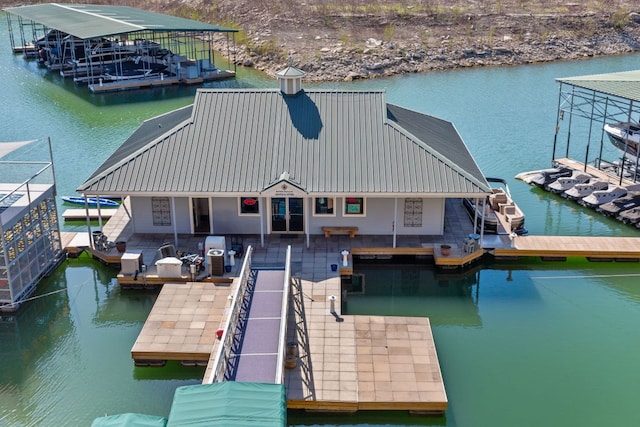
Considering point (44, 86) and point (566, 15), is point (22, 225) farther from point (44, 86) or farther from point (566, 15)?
point (566, 15)

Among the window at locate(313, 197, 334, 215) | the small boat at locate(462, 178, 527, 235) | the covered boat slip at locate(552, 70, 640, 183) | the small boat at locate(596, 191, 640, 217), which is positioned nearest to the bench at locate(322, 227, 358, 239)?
the window at locate(313, 197, 334, 215)

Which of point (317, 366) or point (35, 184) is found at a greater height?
point (35, 184)

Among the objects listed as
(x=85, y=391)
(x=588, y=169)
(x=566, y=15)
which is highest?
(x=566, y=15)

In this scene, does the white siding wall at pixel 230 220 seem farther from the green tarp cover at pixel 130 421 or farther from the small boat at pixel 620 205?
the small boat at pixel 620 205

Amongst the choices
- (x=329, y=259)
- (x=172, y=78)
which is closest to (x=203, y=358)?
(x=329, y=259)

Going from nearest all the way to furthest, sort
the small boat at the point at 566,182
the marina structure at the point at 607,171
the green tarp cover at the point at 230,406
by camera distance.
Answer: the green tarp cover at the point at 230,406
the marina structure at the point at 607,171
the small boat at the point at 566,182

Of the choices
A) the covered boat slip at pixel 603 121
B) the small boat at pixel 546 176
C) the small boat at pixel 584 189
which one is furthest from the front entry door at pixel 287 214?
the covered boat slip at pixel 603 121

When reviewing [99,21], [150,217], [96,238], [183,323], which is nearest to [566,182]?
[150,217]
